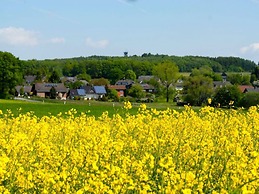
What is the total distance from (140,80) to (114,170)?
139m

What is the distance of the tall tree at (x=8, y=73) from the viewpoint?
71.1 metres

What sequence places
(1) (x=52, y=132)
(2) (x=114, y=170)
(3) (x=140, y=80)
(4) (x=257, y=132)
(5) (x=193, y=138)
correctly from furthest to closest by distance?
(3) (x=140, y=80) → (1) (x=52, y=132) → (4) (x=257, y=132) → (5) (x=193, y=138) → (2) (x=114, y=170)

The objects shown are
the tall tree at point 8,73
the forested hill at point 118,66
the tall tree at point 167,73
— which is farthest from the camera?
the forested hill at point 118,66

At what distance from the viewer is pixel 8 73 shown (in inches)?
2817

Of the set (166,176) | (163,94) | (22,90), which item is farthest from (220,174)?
(22,90)

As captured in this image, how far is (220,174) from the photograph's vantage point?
16.8 feet

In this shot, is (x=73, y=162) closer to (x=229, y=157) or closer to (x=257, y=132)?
(x=229, y=157)

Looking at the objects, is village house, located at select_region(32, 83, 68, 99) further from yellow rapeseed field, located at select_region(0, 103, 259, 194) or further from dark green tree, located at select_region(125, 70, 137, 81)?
yellow rapeseed field, located at select_region(0, 103, 259, 194)

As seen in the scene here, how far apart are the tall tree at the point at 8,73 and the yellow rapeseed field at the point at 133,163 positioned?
6429cm

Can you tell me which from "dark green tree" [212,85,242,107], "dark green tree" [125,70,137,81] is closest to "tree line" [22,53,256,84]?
"dark green tree" [125,70,137,81]

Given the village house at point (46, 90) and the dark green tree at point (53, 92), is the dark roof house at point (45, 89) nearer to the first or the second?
the village house at point (46, 90)

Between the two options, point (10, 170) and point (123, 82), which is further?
point (123, 82)

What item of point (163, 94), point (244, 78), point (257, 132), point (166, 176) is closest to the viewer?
point (166, 176)

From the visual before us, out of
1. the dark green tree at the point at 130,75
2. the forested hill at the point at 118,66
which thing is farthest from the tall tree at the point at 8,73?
the dark green tree at the point at 130,75
